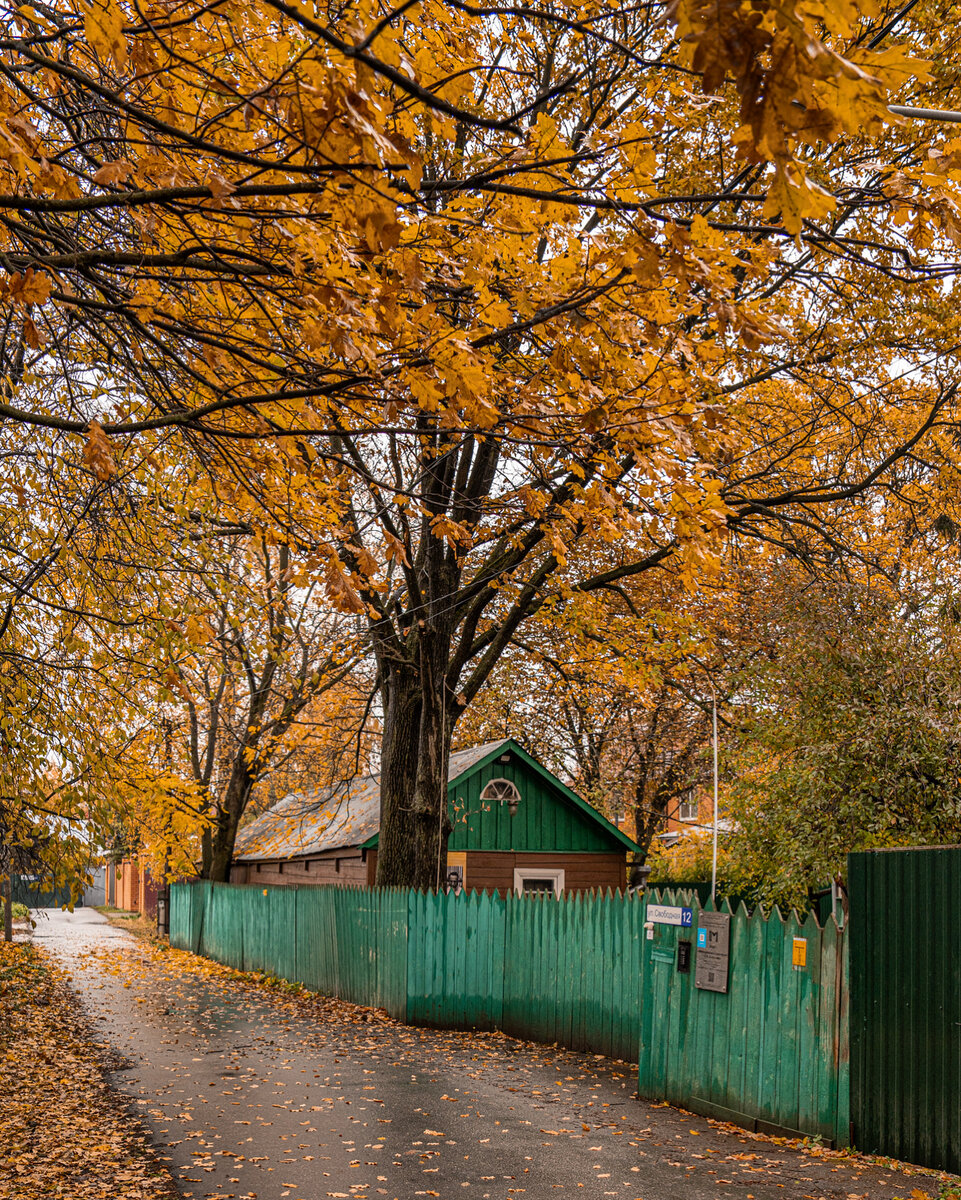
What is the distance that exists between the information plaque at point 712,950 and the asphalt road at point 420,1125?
1061 mm

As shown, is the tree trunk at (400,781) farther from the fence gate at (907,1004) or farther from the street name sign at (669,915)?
the fence gate at (907,1004)

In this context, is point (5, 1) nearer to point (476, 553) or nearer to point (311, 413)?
point (311, 413)

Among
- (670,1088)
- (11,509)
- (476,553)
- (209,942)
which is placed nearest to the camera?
(670,1088)

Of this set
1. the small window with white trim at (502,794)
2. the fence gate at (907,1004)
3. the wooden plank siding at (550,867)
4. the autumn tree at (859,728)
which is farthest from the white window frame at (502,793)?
the fence gate at (907,1004)

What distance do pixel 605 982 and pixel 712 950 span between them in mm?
3419

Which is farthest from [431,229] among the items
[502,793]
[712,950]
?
[502,793]

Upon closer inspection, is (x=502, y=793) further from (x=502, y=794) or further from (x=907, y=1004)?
(x=907, y=1004)

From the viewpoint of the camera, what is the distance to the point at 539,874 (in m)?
24.6

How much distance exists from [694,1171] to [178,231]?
6.70 m

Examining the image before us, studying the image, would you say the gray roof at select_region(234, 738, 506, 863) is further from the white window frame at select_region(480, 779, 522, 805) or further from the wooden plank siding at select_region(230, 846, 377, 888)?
the white window frame at select_region(480, 779, 522, 805)

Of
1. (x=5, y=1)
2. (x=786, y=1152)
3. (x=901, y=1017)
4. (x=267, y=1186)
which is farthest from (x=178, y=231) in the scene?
(x=786, y=1152)

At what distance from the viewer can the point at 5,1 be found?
18.8 feet

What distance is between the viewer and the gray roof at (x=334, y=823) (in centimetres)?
2311

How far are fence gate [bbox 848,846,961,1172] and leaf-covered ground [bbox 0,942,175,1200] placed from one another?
461 cm
